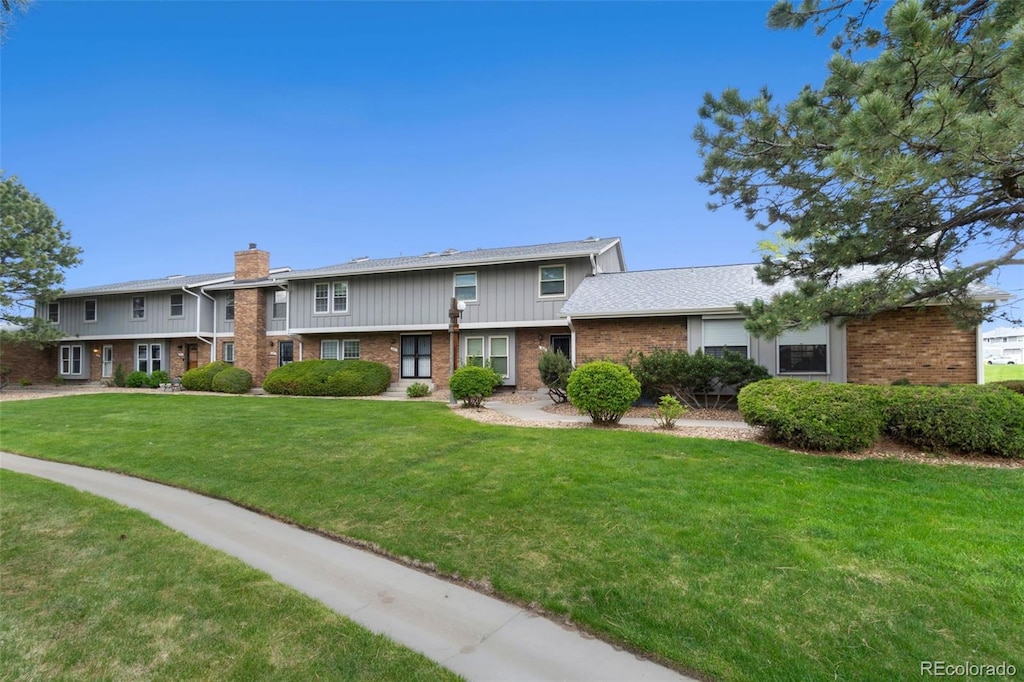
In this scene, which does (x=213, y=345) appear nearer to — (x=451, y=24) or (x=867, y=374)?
(x=451, y=24)

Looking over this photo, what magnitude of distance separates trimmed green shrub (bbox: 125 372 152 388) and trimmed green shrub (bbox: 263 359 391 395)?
8.27 metres

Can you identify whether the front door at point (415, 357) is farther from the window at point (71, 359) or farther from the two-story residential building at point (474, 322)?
the window at point (71, 359)

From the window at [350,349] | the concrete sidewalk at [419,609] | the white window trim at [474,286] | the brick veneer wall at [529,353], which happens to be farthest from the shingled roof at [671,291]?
the concrete sidewalk at [419,609]

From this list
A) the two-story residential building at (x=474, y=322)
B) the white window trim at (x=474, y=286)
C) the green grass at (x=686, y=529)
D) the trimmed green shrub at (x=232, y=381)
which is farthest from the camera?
the trimmed green shrub at (x=232, y=381)

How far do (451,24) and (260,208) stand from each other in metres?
14.2

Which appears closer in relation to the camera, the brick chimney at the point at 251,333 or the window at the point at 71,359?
the brick chimney at the point at 251,333

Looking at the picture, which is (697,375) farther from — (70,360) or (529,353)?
(70,360)

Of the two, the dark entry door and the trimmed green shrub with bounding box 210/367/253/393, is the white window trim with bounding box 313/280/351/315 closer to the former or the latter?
the dark entry door

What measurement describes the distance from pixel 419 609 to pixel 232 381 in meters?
19.8

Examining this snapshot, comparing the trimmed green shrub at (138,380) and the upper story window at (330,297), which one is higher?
the upper story window at (330,297)

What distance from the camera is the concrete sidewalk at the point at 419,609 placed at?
262 cm

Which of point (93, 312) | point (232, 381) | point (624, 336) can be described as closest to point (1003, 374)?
point (624, 336)

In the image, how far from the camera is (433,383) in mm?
18750

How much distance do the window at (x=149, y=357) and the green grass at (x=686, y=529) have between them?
1783 cm
